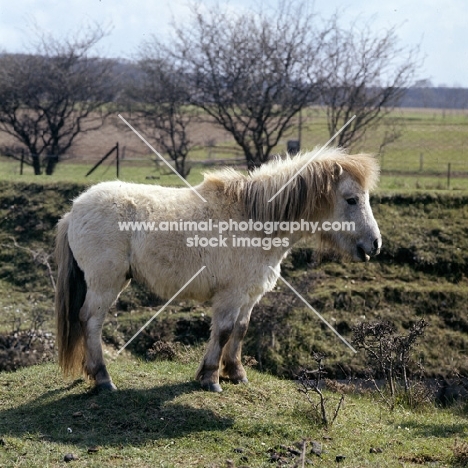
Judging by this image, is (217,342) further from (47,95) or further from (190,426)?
(47,95)

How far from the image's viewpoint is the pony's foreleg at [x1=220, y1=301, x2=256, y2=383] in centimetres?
763

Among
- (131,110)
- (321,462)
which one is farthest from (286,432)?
(131,110)

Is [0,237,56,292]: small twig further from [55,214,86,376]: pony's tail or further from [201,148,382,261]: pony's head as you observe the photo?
[201,148,382,261]: pony's head

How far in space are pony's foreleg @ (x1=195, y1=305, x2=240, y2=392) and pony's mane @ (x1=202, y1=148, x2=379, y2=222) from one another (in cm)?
107

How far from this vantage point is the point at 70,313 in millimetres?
7438

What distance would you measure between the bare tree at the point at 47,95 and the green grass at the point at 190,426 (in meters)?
16.5

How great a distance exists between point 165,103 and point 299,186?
50.8ft

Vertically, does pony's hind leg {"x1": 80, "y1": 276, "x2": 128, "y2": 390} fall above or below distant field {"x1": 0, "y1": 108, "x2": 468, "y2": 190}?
below

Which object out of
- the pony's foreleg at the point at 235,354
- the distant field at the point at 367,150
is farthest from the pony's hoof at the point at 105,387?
the distant field at the point at 367,150

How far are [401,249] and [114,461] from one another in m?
10.1

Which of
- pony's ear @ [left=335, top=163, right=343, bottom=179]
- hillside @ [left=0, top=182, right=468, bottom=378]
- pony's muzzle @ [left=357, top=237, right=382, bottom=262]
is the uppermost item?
pony's ear @ [left=335, top=163, right=343, bottom=179]

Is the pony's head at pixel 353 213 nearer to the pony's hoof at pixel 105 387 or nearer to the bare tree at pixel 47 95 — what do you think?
the pony's hoof at pixel 105 387

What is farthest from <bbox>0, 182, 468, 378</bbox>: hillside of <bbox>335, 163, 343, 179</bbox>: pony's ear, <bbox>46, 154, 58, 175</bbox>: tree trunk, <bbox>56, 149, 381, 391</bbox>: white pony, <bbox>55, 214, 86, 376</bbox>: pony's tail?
<bbox>46, 154, 58, 175</bbox>: tree trunk

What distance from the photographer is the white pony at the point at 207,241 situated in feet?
23.7
